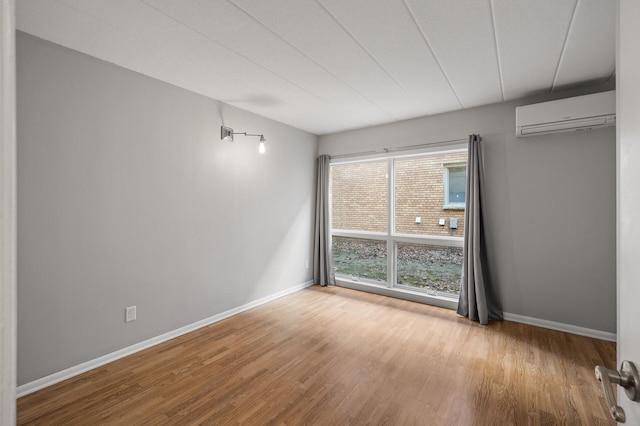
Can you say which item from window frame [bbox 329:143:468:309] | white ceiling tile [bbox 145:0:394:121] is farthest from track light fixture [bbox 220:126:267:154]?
window frame [bbox 329:143:468:309]

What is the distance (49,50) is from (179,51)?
2.93ft

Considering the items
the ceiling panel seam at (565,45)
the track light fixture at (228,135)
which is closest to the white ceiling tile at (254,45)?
the track light fixture at (228,135)

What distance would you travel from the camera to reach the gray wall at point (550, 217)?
111 inches

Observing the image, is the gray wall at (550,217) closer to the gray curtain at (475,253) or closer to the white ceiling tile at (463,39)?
the gray curtain at (475,253)

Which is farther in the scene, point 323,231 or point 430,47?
point 323,231

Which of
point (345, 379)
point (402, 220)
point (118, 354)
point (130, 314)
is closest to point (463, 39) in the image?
point (402, 220)

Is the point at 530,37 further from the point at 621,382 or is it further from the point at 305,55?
the point at 621,382

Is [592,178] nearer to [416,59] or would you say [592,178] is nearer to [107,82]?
[416,59]

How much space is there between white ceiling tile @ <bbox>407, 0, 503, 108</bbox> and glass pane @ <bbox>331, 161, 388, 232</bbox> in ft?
5.79

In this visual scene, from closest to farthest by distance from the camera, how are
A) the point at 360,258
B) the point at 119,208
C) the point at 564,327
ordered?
the point at 119,208, the point at 564,327, the point at 360,258

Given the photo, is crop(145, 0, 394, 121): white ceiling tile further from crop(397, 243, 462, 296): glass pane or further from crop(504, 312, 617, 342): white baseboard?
crop(504, 312, 617, 342): white baseboard

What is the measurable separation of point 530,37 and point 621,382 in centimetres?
227

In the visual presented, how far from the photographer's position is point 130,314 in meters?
2.56

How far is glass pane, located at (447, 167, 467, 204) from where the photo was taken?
3658 mm
